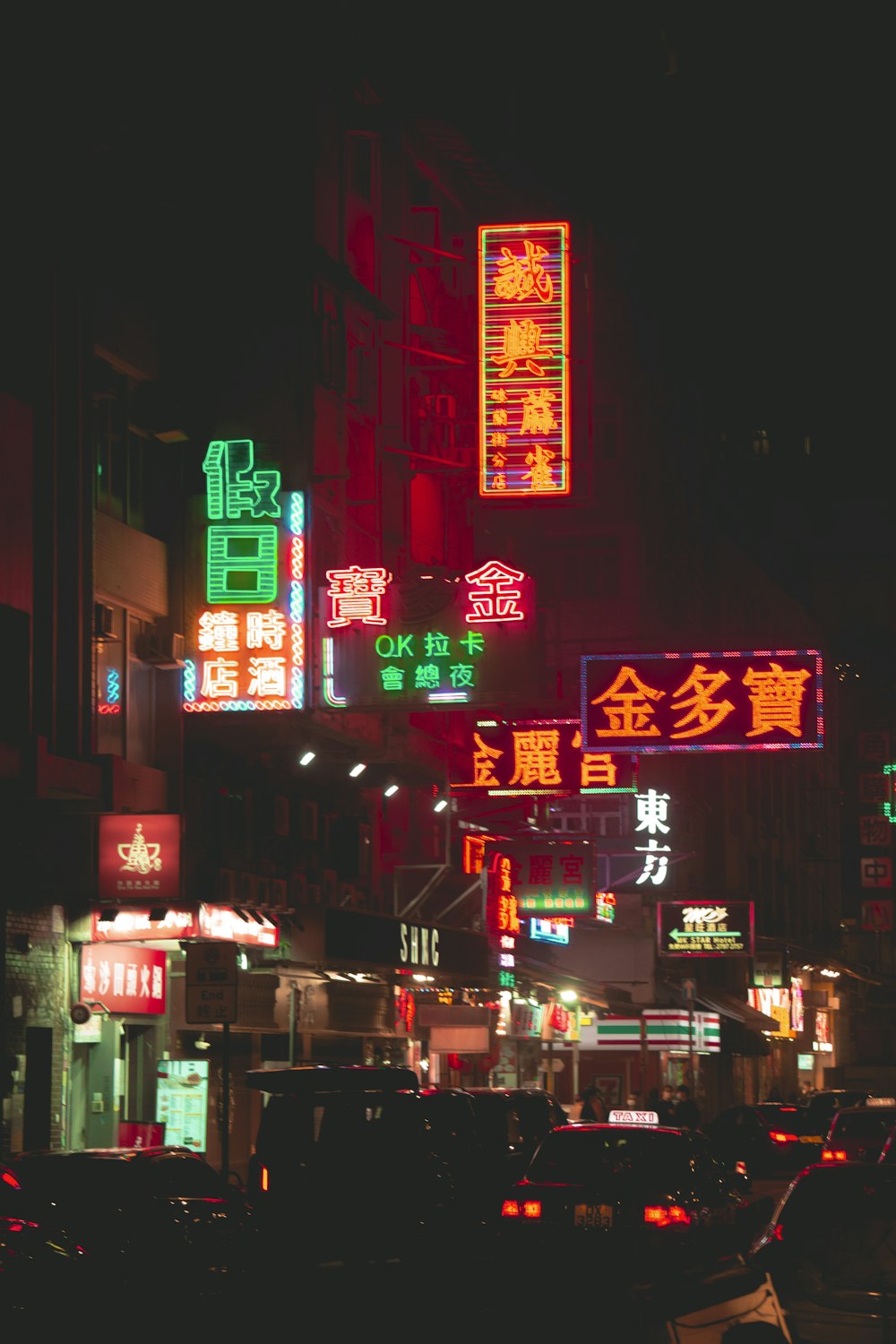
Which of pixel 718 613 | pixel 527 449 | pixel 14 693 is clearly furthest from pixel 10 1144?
pixel 718 613

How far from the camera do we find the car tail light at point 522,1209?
49.0 feet

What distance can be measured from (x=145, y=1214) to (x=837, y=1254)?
5.48 meters

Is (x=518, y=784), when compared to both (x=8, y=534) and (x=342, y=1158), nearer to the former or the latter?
(x=8, y=534)

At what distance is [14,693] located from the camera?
74.6ft

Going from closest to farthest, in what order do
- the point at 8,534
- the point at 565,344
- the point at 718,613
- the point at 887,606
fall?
1. the point at 8,534
2. the point at 565,344
3. the point at 718,613
4. the point at 887,606

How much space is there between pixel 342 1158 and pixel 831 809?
80.2 m

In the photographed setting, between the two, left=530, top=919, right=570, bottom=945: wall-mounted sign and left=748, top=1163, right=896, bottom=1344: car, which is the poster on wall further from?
left=530, top=919, right=570, bottom=945: wall-mounted sign

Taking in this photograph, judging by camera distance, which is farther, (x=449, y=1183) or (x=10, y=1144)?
(x=10, y=1144)

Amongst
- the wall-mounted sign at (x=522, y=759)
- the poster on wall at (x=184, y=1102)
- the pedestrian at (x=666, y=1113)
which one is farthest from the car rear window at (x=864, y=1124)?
the poster on wall at (x=184, y=1102)

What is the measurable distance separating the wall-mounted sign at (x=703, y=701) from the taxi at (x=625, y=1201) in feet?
31.1

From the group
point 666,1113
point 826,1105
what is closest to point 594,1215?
point 666,1113

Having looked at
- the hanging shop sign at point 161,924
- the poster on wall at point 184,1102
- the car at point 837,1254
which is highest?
the hanging shop sign at point 161,924

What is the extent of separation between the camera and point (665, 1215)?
593 inches

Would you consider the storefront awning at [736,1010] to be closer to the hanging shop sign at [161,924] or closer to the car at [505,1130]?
the hanging shop sign at [161,924]
